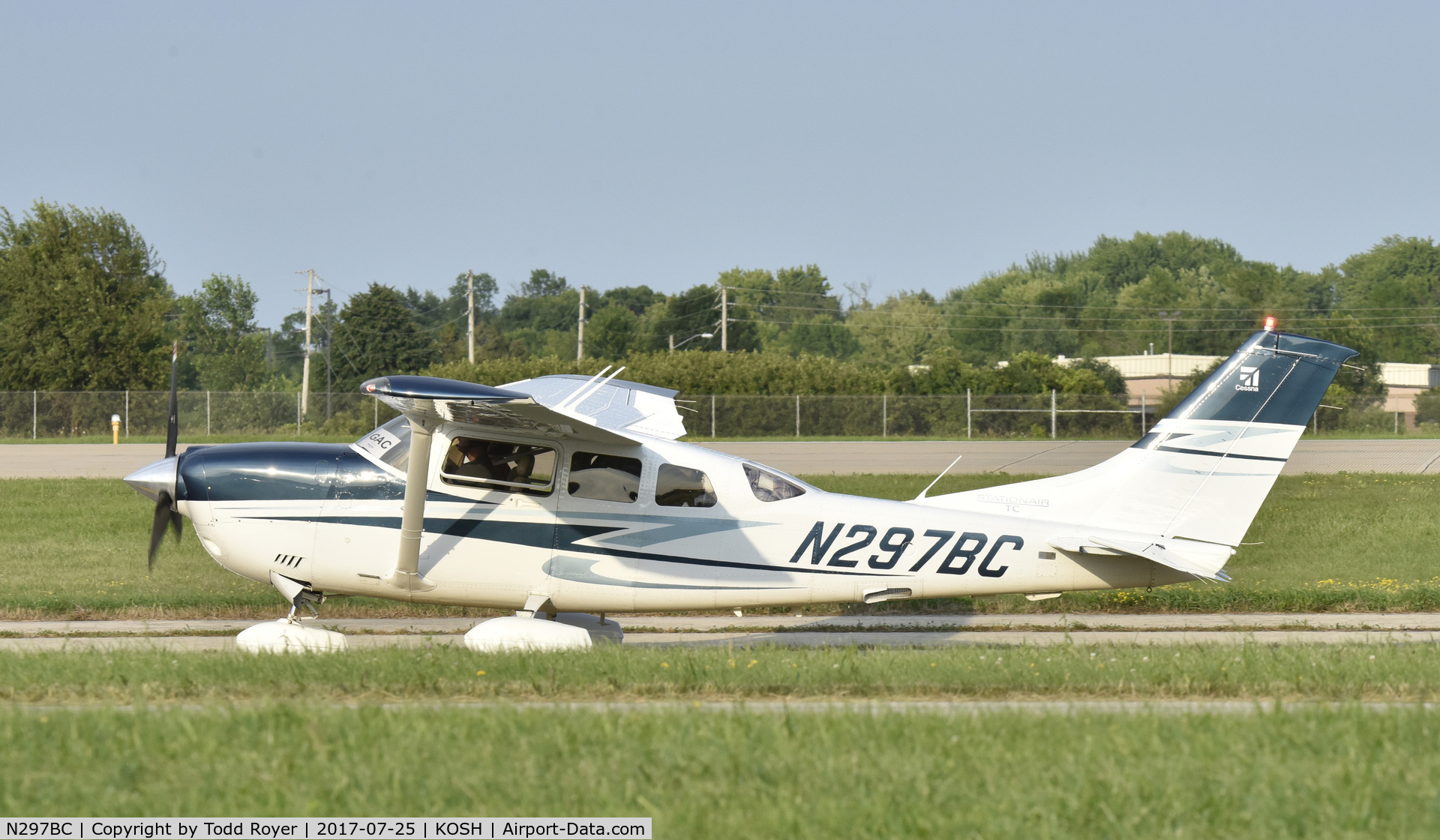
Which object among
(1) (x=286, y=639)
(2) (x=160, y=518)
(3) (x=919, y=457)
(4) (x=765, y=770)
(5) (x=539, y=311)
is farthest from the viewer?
(5) (x=539, y=311)

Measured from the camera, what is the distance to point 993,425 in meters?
44.9

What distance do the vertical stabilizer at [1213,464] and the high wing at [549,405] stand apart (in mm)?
2815

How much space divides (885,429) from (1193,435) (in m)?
34.0

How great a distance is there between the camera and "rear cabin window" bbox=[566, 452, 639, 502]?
31.8 ft

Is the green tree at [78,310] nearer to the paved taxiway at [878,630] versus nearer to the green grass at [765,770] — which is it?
the paved taxiway at [878,630]

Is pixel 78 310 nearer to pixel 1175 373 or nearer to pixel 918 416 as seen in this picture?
pixel 918 416

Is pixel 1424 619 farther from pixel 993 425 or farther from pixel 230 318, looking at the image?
pixel 230 318

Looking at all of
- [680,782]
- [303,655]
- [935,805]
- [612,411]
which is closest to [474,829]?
[680,782]

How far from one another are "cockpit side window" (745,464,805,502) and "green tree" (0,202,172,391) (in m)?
44.4

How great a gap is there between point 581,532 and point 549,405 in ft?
4.28

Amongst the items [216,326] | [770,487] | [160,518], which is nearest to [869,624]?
[770,487]

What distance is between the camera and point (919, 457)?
3334 centimetres

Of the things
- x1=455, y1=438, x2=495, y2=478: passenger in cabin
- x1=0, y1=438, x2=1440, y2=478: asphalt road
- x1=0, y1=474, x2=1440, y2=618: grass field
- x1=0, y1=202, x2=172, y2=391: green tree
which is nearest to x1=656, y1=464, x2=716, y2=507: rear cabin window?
x1=455, y1=438, x2=495, y2=478: passenger in cabin

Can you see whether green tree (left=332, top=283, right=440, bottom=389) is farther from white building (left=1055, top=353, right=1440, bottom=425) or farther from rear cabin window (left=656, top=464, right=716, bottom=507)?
rear cabin window (left=656, top=464, right=716, bottom=507)
